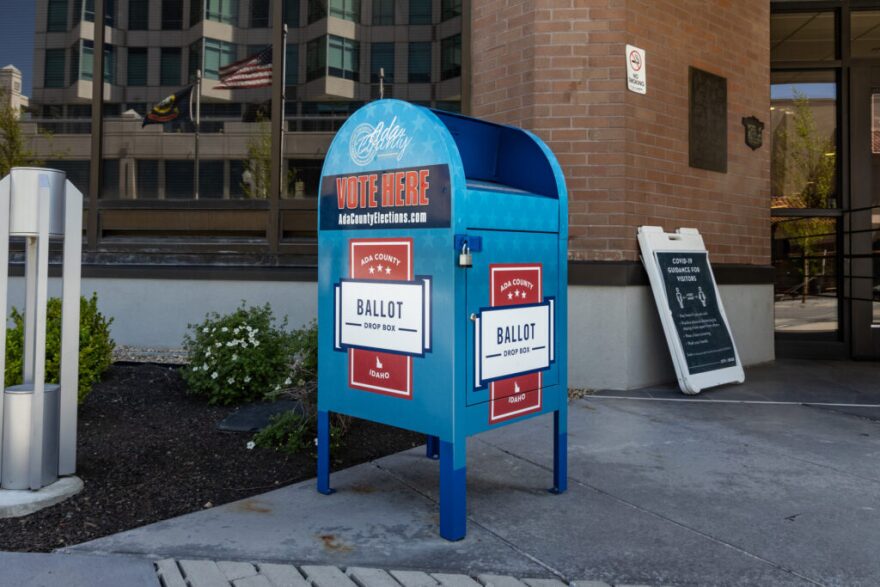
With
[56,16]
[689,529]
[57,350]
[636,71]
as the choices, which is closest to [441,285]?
[689,529]

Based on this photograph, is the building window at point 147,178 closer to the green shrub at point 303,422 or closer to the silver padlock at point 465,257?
the green shrub at point 303,422

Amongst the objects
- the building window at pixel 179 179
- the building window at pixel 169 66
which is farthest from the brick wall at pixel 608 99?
the building window at pixel 169 66

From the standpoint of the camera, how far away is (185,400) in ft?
17.5

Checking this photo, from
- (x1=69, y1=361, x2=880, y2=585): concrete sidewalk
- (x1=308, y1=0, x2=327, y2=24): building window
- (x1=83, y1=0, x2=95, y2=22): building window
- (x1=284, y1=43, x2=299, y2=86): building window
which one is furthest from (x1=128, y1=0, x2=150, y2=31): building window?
(x1=69, y1=361, x2=880, y2=585): concrete sidewalk

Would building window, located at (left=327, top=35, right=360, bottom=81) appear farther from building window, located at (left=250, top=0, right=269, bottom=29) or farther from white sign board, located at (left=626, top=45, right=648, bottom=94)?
white sign board, located at (left=626, top=45, right=648, bottom=94)

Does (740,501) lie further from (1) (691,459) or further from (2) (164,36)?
(2) (164,36)

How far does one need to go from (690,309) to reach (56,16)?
→ 7.67 m

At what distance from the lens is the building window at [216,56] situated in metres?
7.51

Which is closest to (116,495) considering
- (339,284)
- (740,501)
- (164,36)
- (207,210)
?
(339,284)

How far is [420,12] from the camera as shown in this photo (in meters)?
7.14

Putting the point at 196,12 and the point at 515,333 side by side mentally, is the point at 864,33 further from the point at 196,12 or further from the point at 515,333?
the point at 196,12

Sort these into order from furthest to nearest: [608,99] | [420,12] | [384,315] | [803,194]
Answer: [803,194] < [420,12] < [608,99] < [384,315]

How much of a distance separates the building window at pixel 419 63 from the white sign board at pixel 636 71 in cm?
202

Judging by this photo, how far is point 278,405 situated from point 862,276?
6.70m
